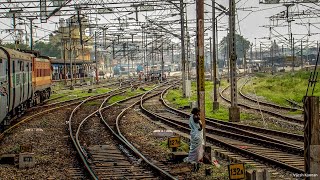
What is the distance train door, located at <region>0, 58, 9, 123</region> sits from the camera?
16.8 m

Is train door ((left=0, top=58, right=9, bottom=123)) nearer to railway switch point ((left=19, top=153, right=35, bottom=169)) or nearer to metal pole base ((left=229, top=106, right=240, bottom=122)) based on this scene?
railway switch point ((left=19, top=153, right=35, bottom=169))

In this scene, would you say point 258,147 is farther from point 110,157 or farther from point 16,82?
point 16,82

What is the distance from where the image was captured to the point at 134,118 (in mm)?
25500

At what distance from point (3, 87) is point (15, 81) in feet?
10.3

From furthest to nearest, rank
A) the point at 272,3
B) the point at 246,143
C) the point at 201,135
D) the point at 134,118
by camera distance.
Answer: the point at 272,3 → the point at 134,118 → the point at 246,143 → the point at 201,135

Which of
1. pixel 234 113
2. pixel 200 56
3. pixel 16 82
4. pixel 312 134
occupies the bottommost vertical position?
pixel 234 113

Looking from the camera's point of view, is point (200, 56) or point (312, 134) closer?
point (312, 134)

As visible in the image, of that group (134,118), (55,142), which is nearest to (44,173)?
(55,142)

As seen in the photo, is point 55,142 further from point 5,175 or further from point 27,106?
point 27,106

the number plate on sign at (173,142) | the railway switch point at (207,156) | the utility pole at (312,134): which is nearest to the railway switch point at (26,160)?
the number plate on sign at (173,142)

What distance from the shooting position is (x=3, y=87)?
56.0 feet

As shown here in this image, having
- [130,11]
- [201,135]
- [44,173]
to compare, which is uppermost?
[130,11]

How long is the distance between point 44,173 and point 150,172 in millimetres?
2631

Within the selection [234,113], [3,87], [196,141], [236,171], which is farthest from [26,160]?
[234,113]
